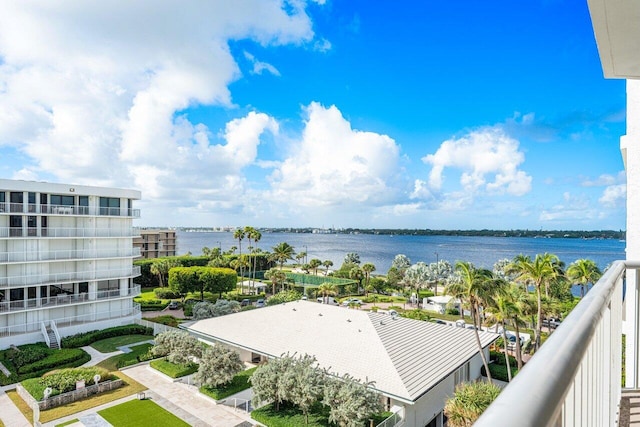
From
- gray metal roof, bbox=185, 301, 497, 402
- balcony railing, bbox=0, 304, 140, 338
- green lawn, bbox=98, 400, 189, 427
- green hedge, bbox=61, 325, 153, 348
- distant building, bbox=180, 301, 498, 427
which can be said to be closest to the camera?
distant building, bbox=180, 301, 498, 427

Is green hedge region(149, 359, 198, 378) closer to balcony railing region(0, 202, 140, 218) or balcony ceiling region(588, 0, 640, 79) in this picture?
balcony railing region(0, 202, 140, 218)

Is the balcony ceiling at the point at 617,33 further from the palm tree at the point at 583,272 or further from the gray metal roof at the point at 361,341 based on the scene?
the palm tree at the point at 583,272

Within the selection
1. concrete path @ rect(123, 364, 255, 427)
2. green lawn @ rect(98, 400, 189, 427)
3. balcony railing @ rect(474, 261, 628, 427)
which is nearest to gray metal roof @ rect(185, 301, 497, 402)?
concrete path @ rect(123, 364, 255, 427)

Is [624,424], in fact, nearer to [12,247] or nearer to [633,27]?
[633,27]

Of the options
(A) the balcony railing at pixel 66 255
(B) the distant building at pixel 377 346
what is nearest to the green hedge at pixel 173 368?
(B) the distant building at pixel 377 346

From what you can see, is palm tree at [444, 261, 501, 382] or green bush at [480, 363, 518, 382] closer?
palm tree at [444, 261, 501, 382]

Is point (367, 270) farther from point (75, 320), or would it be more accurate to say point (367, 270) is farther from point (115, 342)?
point (75, 320)

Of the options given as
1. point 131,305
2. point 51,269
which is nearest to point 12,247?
point 51,269
